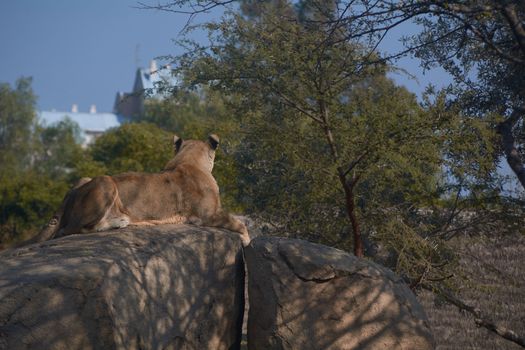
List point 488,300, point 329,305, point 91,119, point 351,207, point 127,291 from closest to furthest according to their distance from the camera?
point 127,291 → point 329,305 → point 351,207 → point 488,300 → point 91,119

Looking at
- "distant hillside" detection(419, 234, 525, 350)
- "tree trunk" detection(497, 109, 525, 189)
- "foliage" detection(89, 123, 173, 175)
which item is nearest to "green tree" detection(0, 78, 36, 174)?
"foliage" detection(89, 123, 173, 175)

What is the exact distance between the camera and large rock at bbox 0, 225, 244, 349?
6.58 metres

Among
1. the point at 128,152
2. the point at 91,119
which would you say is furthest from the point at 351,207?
the point at 91,119

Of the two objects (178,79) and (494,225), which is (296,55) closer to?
(178,79)

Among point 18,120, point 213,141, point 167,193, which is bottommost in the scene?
point 167,193

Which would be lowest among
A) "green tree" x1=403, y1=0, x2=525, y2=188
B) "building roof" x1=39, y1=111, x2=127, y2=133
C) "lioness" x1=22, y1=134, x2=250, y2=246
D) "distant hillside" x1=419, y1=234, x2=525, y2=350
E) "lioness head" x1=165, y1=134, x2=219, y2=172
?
"distant hillside" x1=419, y1=234, x2=525, y2=350

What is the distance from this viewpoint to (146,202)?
9258 millimetres

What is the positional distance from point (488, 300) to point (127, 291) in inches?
290

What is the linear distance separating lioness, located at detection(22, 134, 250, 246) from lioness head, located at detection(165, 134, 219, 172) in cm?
1

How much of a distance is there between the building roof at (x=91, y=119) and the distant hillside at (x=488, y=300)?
270ft

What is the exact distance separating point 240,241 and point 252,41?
2.75 metres

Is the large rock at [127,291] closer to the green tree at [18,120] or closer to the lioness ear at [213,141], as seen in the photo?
the lioness ear at [213,141]

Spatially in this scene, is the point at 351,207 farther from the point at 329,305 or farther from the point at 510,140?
the point at 510,140

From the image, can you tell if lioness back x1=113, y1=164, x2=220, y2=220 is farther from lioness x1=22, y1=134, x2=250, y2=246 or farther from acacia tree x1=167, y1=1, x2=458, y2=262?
acacia tree x1=167, y1=1, x2=458, y2=262
